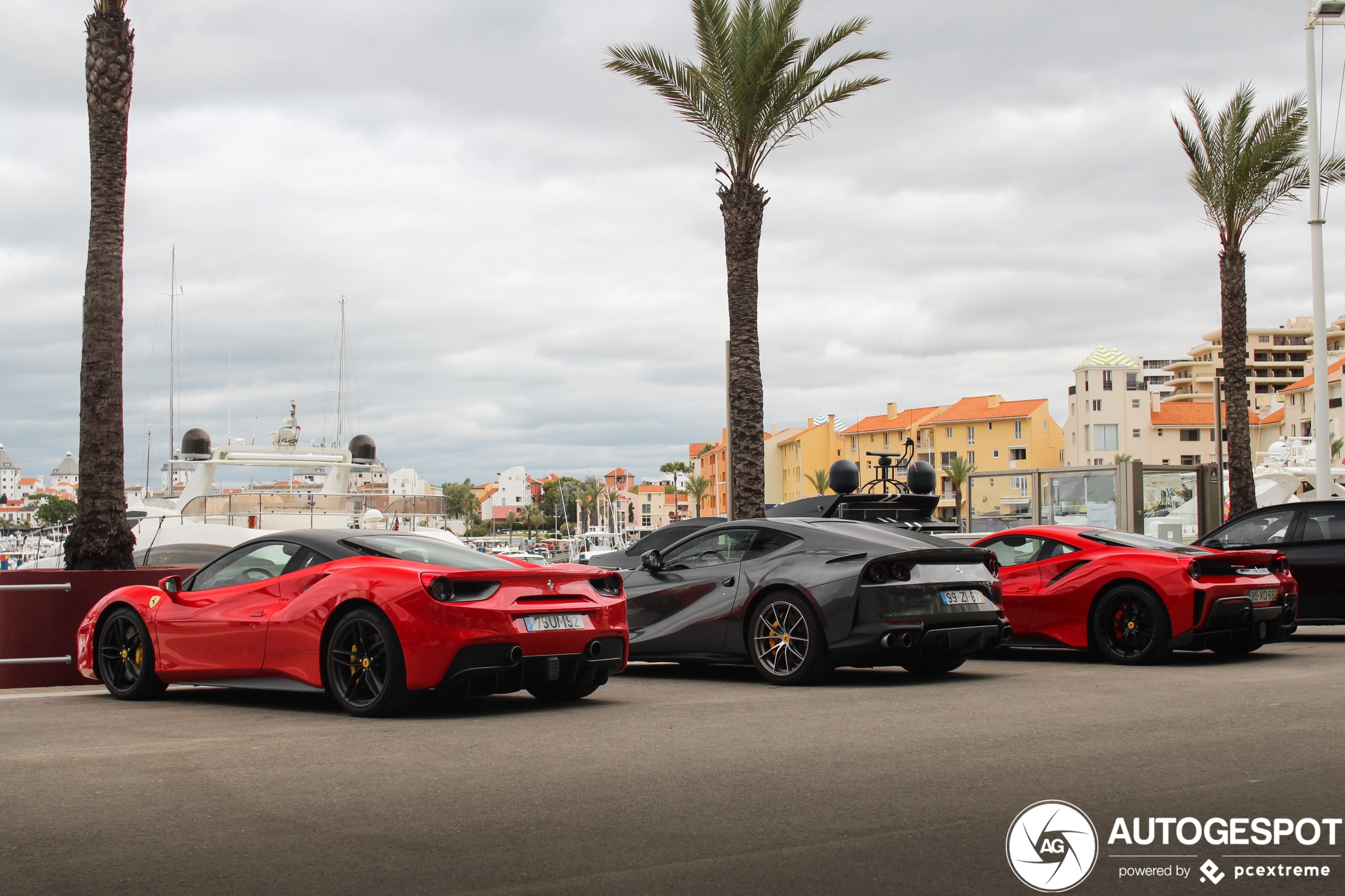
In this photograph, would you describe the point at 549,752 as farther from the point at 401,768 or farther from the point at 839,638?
the point at 839,638

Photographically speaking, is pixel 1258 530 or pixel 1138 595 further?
pixel 1258 530

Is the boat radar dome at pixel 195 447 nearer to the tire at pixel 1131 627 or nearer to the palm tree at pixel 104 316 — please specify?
the palm tree at pixel 104 316

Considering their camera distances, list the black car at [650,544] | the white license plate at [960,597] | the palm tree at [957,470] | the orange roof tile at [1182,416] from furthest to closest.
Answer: the orange roof tile at [1182,416]
the palm tree at [957,470]
the black car at [650,544]
the white license plate at [960,597]

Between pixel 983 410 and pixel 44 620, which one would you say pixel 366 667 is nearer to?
pixel 44 620

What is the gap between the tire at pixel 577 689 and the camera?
8406mm

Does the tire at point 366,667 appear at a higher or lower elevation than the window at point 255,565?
lower

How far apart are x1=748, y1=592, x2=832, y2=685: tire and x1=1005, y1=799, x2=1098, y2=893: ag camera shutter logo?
429 cm

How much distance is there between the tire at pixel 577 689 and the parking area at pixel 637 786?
0.50 ft

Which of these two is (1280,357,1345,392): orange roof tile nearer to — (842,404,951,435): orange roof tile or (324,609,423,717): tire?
(842,404,951,435): orange roof tile

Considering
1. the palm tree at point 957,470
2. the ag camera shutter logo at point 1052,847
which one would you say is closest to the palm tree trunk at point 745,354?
the ag camera shutter logo at point 1052,847

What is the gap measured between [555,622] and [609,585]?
2.21 feet

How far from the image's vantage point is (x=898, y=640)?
29.3 feet

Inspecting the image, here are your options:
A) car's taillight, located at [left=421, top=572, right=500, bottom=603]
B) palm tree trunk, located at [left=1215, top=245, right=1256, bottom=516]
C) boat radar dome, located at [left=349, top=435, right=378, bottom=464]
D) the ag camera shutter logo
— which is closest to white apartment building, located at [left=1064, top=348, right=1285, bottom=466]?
palm tree trunk, located at [left=1215, top=245, right=1256, bottom=516]

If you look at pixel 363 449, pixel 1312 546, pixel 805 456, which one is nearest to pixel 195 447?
pixel 363 449
